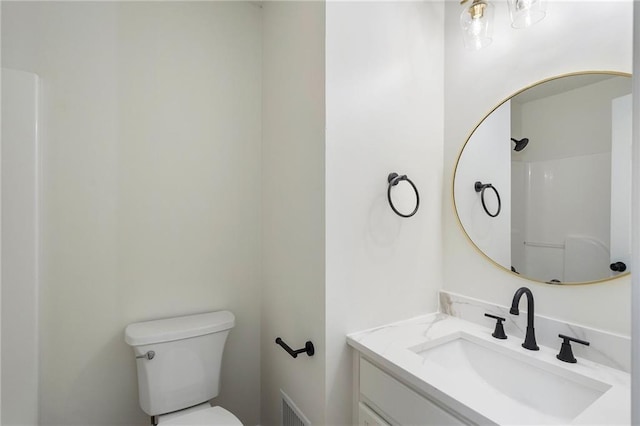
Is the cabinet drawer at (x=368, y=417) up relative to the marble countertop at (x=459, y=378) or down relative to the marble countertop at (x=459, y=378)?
down

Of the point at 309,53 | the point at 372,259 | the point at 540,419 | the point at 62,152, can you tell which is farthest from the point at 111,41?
the point at 540,419

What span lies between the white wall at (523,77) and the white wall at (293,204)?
727 mm

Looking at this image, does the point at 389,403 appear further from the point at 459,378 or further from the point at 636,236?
the point at 636,236

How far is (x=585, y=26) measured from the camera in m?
1.06

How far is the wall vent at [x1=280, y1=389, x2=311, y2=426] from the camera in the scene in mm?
1298

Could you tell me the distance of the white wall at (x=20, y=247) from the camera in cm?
121

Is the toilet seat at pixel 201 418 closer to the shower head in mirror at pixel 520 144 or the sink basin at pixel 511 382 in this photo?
the sink basin at pixel 511 382

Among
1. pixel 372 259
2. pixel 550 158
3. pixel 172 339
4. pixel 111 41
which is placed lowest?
pixel 172 339

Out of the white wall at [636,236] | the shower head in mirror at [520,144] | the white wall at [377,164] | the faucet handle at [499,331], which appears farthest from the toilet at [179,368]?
the shower head in mirror at [520,144]

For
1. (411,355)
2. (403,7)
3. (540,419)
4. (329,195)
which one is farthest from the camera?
(403,7)

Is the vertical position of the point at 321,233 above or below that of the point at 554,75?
below

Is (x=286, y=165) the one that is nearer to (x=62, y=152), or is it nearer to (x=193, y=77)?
(x=193, y=77)

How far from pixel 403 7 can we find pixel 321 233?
1113 millimetres

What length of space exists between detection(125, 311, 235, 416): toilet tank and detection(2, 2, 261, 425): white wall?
165 mm
